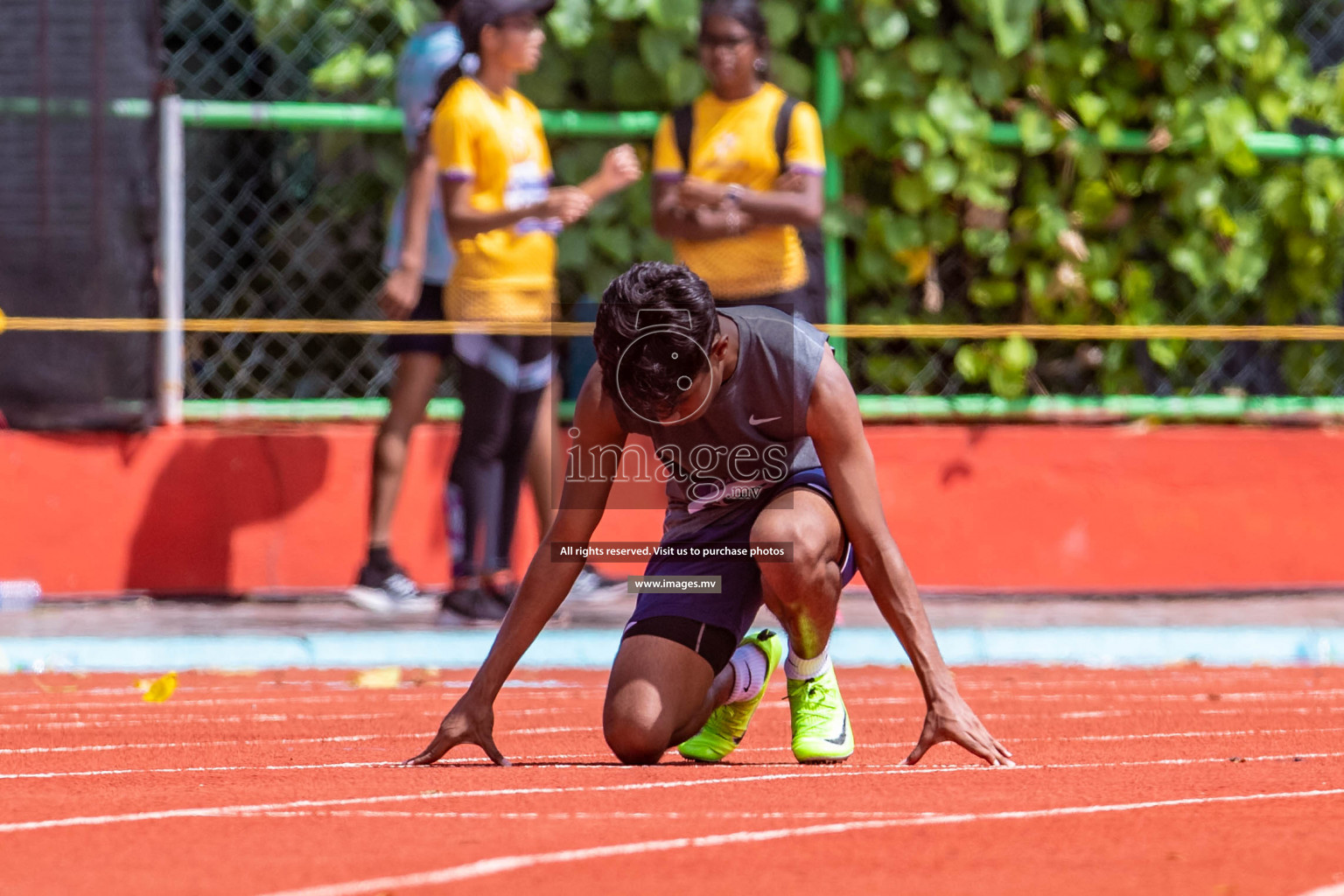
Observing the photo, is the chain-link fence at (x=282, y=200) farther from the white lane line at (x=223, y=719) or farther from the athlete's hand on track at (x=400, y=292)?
the white lane line at (x=223, y=719)

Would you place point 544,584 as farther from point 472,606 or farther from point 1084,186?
point 1084,186

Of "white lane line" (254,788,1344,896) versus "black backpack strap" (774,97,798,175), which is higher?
"black backpack strap" (774,97,798,175)

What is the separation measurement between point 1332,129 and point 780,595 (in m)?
5.97

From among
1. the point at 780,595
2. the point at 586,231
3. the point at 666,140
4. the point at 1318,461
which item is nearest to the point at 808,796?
the point at 780,595

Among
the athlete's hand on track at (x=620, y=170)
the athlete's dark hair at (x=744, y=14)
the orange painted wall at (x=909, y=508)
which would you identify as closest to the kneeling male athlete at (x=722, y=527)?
the athlete's hand on track at (x=620, y=170)

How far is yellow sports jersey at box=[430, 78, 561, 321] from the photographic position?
26.1 feet

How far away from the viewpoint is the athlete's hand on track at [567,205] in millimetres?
7707

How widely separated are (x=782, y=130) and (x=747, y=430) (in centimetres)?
342

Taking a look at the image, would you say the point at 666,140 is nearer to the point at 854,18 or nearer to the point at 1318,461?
the point at 854,18

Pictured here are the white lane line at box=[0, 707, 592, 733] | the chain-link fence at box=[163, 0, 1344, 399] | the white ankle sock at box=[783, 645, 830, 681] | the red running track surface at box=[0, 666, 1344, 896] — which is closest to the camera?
the red running track surface at box=[0, 666, 1344, 896]

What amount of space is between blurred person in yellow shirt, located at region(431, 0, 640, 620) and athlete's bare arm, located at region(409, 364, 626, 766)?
2985 millimetres

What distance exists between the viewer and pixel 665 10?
8906mm

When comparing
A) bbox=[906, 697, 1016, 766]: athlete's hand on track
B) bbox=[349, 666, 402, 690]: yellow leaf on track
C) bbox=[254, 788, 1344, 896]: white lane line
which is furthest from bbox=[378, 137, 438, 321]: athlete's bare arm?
bbox=[254, 788, 1344, 896]: white lane line

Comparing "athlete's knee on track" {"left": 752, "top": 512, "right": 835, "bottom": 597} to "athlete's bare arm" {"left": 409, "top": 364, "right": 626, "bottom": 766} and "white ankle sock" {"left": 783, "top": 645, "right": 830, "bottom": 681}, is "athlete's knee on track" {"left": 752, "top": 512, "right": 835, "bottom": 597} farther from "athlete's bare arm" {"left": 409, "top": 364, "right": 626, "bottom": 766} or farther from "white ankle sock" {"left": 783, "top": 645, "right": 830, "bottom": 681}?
"athlete's bare arm" {"left": 409, "top": 364, "right": 626, "bottom": 766}
